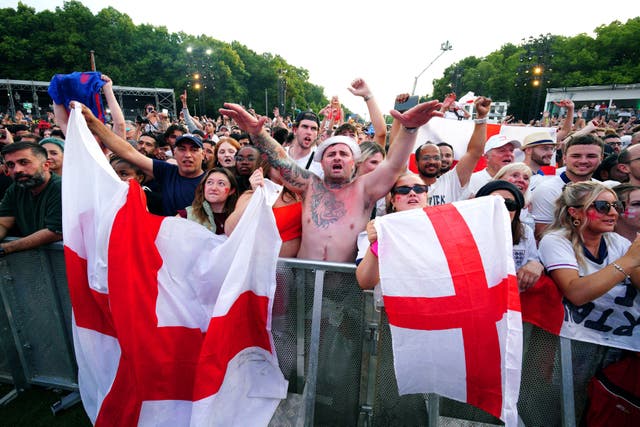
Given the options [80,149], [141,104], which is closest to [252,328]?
[80,149]

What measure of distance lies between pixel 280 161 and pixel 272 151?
116mm

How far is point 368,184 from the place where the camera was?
2867mm

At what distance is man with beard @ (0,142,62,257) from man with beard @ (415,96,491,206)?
3521 millimetres

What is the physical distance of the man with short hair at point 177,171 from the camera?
3491mm

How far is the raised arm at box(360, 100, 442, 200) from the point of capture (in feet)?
8.06

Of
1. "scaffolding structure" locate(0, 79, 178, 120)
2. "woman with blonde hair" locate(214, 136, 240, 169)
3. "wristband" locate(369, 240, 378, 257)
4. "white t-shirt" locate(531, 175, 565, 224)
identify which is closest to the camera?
"wristband" locate(369, 240, 378, 257)

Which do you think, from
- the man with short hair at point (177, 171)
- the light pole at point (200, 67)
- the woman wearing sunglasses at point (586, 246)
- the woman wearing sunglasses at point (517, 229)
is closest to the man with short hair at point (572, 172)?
the woman wearing sunglasses at point (586, 246)

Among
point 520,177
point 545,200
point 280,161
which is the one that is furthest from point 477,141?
point 280,161

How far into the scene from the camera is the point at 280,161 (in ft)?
9.72

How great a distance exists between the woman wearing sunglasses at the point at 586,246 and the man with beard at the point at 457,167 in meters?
1.32

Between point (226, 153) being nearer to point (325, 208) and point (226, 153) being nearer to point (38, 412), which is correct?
point (325, 208)

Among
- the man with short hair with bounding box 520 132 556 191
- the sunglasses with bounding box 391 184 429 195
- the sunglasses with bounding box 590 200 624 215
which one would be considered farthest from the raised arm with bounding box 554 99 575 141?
the sunglasses with bounding box 391 184 429 195

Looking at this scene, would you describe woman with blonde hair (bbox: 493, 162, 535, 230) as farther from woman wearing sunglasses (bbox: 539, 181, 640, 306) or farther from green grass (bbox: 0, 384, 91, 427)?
green grass (bbox: 0, 384, 91, 427)

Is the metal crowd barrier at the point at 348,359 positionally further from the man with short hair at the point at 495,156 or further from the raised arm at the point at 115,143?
the man with short hair at the point at 495,156
